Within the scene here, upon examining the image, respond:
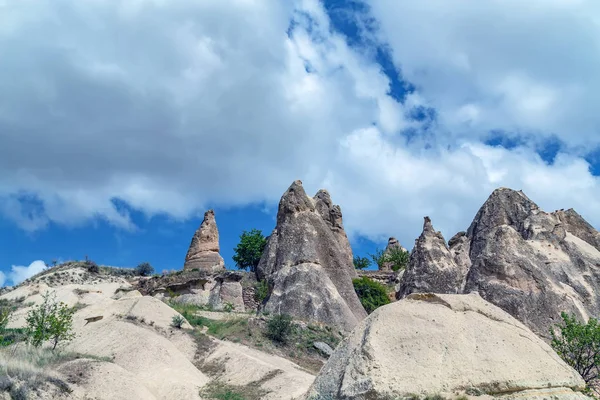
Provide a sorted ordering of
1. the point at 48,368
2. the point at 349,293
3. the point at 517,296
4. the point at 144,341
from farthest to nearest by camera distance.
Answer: the point at 349,293, the point at 517,296, the point at 144,341, the point at 48,368

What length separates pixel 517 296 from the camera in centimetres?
2039

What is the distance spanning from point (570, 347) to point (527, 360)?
308 inches

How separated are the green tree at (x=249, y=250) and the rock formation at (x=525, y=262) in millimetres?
23064

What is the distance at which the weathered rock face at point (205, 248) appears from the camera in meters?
40.4

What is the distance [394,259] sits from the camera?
49469mm

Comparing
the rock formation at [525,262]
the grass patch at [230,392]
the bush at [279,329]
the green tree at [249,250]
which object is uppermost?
the green tree at [249,250]

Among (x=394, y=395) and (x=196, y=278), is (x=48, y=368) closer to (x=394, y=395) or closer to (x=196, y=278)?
(x=394, y=395)

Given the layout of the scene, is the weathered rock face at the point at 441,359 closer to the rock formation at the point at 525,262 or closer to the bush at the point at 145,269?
the rock formation at the point at 525,262

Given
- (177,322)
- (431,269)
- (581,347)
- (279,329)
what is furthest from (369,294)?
(581,347)

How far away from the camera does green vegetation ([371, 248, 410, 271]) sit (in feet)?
155

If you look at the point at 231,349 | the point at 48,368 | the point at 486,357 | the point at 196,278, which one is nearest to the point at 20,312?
the point at 196,278

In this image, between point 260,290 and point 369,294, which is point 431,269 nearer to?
point 369,294

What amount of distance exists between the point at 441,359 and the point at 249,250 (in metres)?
46.4

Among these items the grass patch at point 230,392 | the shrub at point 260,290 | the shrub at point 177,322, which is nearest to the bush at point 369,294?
the shrub at point 260,290
